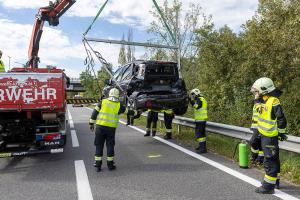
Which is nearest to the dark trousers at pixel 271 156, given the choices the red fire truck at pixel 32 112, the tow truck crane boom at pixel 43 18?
the red fire truck at pixel 32 112

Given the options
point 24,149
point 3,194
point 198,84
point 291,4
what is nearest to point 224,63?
point 198,84

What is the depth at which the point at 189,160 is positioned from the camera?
698 cm

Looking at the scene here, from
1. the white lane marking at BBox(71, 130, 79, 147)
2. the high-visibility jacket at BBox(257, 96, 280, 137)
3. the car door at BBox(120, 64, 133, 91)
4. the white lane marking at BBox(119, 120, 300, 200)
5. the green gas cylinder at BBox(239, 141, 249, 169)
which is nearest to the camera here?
the white lane marking at BBox(119, 120, 300, 200)

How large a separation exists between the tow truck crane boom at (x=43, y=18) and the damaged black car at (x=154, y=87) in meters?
4.84

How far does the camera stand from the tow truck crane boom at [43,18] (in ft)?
41.1

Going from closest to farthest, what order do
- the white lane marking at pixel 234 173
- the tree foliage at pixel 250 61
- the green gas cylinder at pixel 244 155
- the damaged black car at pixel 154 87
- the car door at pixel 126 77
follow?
the white lane marking at pixel 234 173 → the green gas cylinder at pixel 244 155 → the damaged black car at pixel 154 87 → the car door at pixel 126 77 → the tree foliage at pixel 250 61

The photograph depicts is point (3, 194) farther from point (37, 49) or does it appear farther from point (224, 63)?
point (224, 63)

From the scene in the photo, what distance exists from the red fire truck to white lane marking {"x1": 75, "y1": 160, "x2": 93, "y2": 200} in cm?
60

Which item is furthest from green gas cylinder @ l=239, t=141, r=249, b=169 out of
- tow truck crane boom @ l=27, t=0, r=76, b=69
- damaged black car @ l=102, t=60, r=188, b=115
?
tow truck crane boom @ l=27, t=0, r=76, b=69

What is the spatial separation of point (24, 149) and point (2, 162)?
0.79 metres

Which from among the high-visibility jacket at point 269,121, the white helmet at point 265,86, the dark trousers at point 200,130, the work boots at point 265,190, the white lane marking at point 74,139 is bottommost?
the white lane marking at point 74,139

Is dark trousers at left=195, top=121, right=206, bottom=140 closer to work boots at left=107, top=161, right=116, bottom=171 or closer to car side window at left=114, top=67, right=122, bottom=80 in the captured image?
work boots at left=107, top=161, right=116, bottom=171

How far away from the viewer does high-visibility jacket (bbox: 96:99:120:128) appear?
665cm

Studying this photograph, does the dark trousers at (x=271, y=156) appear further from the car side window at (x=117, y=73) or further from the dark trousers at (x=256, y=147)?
the car side window at (x=117, y=73)
